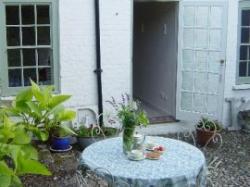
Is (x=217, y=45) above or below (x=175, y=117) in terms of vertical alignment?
above

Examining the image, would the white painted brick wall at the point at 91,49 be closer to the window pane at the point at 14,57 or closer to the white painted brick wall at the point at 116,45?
the white painted brick wall at the point at 116,45

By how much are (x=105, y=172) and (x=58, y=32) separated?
3.58m

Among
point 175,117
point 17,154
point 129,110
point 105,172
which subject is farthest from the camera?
point 175,117

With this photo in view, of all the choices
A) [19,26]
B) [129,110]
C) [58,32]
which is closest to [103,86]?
[58,32]

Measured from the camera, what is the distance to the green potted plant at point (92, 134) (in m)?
7.15

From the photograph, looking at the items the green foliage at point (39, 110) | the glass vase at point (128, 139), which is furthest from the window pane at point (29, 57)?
the glass vase at point (128, 139)

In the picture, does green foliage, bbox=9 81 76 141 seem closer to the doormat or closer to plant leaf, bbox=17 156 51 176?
plant leaf, bbox=17 156 51 176

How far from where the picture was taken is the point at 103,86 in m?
7.72

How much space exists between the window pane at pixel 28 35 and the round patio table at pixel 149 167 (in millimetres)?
2887

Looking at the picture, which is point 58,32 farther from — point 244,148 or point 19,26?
point 244,148

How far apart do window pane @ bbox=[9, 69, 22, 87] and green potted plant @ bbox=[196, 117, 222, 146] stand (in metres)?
3.00

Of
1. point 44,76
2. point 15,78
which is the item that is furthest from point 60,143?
point 15,78

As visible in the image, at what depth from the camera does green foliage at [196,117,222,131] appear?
7660mm

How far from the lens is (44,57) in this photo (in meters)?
7.43
